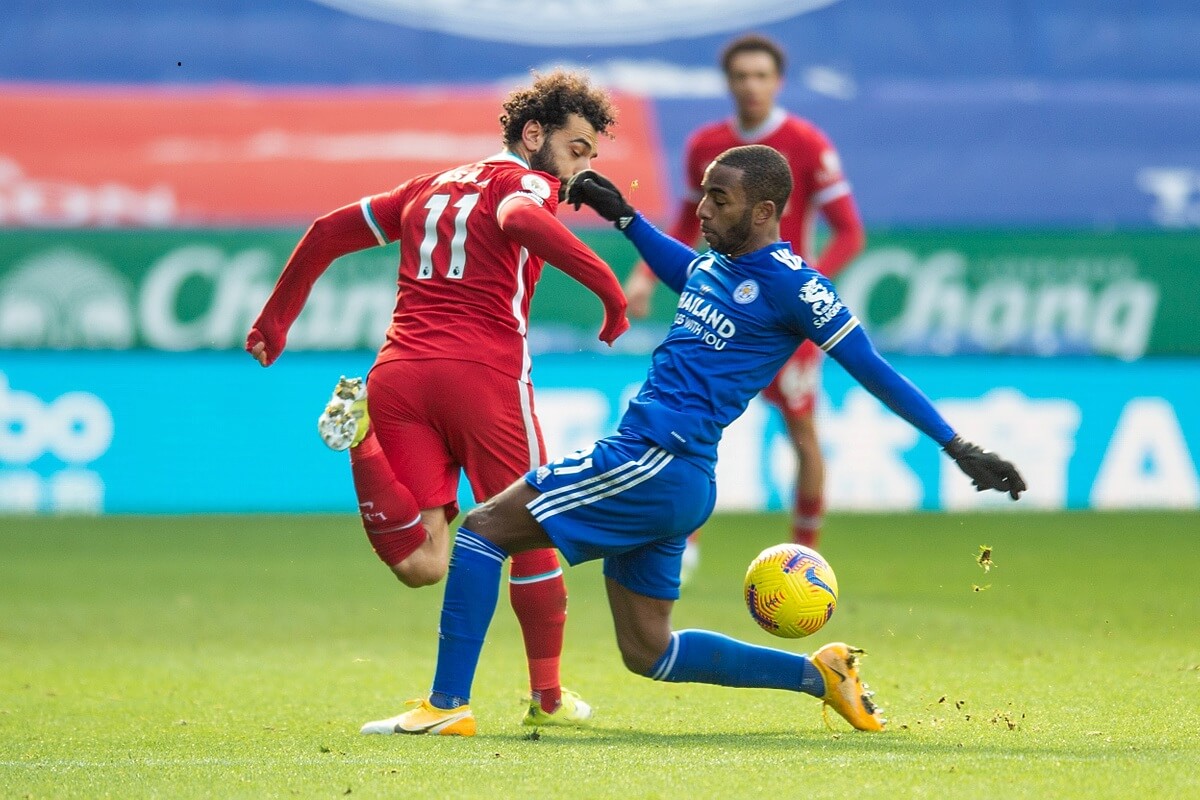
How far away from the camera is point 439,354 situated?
568 centimetres

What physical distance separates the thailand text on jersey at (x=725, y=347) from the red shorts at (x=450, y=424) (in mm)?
591

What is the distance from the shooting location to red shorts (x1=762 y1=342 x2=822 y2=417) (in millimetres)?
8828

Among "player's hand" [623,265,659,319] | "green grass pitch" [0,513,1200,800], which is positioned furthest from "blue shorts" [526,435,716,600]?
"player's hand" [623,265,659,319]

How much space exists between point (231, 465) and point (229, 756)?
26.6 ft

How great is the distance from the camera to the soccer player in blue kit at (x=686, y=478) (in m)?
5.12

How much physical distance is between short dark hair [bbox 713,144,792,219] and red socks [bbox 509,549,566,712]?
54.7 inches

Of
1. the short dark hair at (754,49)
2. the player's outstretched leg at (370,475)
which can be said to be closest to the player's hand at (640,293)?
the short dark hair at (754,49)

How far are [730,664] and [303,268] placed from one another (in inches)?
82.4

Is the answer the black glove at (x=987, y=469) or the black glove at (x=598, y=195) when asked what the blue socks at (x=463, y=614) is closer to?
the black glove at (x=598, y=195)

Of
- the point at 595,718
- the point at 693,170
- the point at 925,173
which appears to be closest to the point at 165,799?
the point at 595,718

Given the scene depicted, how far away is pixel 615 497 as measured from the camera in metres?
5.12

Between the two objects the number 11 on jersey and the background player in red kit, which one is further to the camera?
the background player in red kit

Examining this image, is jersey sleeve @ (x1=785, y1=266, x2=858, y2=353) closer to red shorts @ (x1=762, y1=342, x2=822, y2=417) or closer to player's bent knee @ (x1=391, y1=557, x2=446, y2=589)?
player's bent knee @ (x1=391, y1=557, x2=446, y2=589)

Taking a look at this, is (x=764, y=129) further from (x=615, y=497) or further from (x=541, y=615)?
(x=615, y=497)
